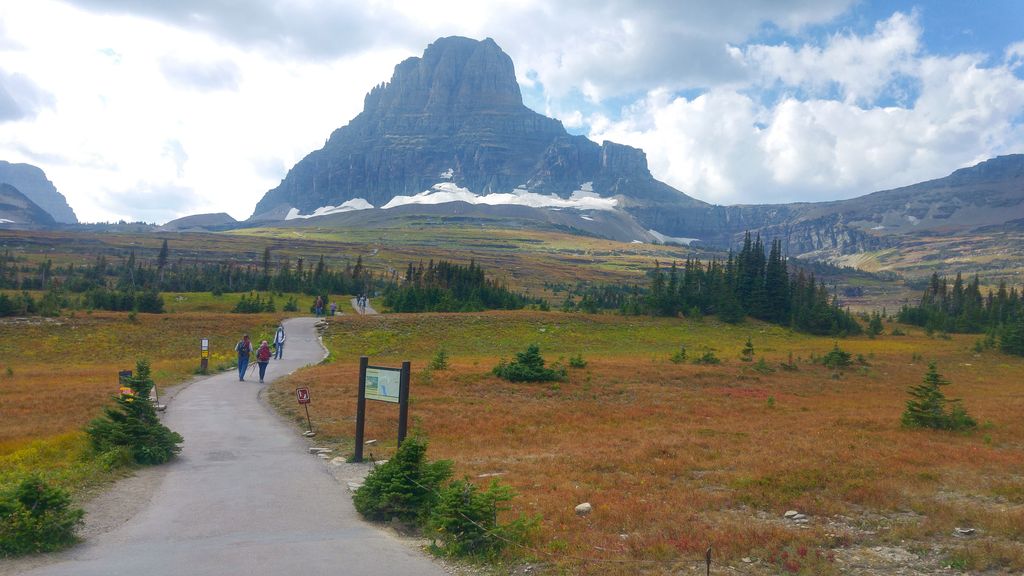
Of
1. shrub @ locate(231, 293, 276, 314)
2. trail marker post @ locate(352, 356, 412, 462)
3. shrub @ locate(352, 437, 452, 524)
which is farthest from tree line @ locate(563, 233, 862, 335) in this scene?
shrub @ locate(352, 437, 452, 524)

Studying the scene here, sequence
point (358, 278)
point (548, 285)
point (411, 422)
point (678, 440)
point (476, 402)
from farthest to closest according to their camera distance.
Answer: point (548, 285), point (358, 278), point (476, 402), point (411, 422), point (678, 440)

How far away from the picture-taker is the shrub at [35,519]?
28.8ft

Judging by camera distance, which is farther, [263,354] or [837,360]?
[837,360]

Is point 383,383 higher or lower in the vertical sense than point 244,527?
higher

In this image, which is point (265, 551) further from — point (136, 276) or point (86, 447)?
point (136, 276)

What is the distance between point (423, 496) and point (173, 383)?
2170cm

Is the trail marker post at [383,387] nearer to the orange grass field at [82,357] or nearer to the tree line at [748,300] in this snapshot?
the orange grass field at [82,357]

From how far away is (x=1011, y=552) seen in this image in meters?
8.99

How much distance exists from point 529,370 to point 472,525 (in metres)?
22.7

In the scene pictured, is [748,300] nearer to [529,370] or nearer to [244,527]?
[529,370]

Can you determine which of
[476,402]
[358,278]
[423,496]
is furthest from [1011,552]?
[358,278]

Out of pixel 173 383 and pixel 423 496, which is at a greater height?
pixel 423 496

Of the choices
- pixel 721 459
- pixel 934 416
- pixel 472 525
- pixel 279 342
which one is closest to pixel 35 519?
pixel 472 525

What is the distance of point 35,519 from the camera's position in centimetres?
891
